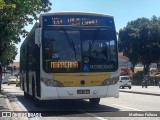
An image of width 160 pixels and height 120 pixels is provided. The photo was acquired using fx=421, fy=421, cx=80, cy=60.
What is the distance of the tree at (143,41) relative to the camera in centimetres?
7425

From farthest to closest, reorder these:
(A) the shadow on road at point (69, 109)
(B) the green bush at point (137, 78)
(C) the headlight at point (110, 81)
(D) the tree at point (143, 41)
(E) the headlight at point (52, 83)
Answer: (B) the green bush at point (137, 78) < (D) the tree at point (143, 41) < (C) the headlight at point (110, 81) < (E) the headlight at point (52, 83) < (A) the shadow on road at point (69, 109)

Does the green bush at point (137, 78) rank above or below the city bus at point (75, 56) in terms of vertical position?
below

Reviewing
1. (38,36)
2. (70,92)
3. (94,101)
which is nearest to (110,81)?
(70,92)

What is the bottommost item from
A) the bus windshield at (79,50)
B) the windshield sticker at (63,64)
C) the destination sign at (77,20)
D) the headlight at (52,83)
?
the headlight at (52,83)

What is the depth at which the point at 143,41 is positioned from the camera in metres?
75.2

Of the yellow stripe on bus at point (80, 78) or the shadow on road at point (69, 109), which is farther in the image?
the yellow stripe on bus at point (80, 78)

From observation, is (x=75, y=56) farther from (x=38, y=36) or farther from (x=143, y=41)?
(x=143, y=41)

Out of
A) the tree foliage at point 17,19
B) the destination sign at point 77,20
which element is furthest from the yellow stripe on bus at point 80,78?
the tree foliage at point 17,19

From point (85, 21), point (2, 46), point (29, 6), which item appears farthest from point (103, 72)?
point (2, 46)

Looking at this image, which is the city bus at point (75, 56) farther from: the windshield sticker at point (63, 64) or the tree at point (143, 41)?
the tree at point (143, 41)

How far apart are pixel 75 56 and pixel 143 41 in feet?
198

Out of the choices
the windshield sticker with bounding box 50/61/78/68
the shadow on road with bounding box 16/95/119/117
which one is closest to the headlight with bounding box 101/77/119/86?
the shadow on road with bounding box 16/95/119/117

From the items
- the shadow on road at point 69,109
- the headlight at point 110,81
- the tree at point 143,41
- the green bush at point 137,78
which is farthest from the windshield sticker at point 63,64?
the green bush at point 137,78

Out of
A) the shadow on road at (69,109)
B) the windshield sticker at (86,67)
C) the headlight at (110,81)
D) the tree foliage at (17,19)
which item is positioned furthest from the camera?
the tree foliage at (17,19)
